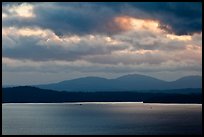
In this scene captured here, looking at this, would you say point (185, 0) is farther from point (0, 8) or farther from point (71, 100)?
point (71, 100)

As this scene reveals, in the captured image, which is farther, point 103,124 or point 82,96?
point 82,96

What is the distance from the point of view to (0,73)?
161cm

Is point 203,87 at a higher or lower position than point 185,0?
lower

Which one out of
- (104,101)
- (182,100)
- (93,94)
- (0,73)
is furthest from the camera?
(93,94)

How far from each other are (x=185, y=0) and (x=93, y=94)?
371ft

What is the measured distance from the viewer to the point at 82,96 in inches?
4242

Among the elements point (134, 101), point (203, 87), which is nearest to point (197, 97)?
point (134, 101)

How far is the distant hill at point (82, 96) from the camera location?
269 feet

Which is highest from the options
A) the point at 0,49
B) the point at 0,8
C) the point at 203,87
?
the point at 0,8

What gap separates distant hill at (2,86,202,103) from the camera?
3223 inches

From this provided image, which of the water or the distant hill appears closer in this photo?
the water

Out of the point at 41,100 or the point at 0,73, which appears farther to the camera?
the point at 41,100

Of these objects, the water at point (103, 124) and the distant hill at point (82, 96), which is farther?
the distant hill at point (82, 96)

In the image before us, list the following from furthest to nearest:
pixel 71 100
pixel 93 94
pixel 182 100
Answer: pixel 93 94
pixel 71 100
pixel 182 100
